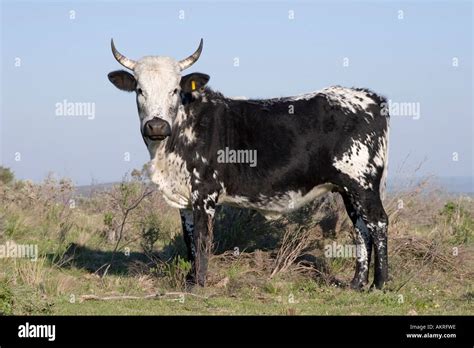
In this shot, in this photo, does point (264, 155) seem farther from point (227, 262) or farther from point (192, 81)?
point (227, 262)

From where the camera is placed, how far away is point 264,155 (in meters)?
11.5

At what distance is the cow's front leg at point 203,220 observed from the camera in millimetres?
11297

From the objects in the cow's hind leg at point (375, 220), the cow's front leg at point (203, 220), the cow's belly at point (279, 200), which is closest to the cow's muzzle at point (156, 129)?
the cow's front leg at point (203, 220)

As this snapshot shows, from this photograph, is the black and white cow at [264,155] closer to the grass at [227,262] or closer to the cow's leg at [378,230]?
the cow's leg at [378,230]

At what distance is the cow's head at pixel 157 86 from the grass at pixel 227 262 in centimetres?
199

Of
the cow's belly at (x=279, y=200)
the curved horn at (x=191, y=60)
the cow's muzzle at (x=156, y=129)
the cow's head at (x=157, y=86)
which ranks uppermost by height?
the curved horn at (x=191, y=60)

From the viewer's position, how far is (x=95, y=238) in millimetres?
15016

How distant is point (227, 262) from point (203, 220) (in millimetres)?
1222

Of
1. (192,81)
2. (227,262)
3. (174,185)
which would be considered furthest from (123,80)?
(227,262)

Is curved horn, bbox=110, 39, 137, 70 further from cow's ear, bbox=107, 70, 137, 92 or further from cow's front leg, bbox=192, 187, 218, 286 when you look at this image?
cow's front leg, bbox=192, 187, 218, 286

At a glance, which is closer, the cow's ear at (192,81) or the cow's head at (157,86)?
the cow's head at (157,86)

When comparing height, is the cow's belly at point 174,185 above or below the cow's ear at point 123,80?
below

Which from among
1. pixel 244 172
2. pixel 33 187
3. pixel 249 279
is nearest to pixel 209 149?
pixel 244 172
